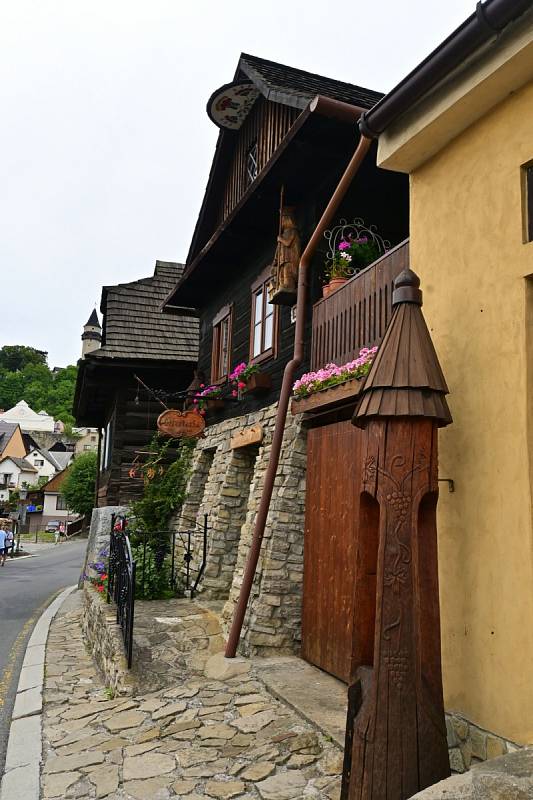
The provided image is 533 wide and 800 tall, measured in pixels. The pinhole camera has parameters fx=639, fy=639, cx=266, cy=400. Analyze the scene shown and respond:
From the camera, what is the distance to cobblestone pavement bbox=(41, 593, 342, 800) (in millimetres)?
4082

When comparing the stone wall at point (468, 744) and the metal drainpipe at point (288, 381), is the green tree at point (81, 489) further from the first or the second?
the stone wall at point (468, 744)

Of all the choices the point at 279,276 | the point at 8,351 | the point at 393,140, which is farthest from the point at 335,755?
the point at 8,351

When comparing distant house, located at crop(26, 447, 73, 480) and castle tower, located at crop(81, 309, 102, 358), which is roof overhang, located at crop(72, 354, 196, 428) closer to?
distant house, located at crop(26, 447, 73, 480)

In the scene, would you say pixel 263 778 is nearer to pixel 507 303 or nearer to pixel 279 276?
pixel 507 303

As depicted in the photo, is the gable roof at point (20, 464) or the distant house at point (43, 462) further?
the distant house at point (43, 462)

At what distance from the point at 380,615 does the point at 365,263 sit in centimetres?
523

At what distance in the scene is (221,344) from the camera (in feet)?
38.6

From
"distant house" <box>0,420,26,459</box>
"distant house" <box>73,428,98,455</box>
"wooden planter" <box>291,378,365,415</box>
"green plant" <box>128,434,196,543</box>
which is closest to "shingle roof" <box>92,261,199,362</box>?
"green plant" <box>128,434,196,543</box>

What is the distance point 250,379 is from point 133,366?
6911 mm

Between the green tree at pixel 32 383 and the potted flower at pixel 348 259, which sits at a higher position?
the green tree at pixel 32 383

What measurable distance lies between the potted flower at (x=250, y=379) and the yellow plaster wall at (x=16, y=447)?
70.1 meters

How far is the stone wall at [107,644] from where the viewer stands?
6.03 meters

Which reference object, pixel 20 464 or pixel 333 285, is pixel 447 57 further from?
pixel 20 464

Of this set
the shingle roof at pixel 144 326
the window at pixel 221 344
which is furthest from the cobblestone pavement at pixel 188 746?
the shingle roof at pixel 144 326
